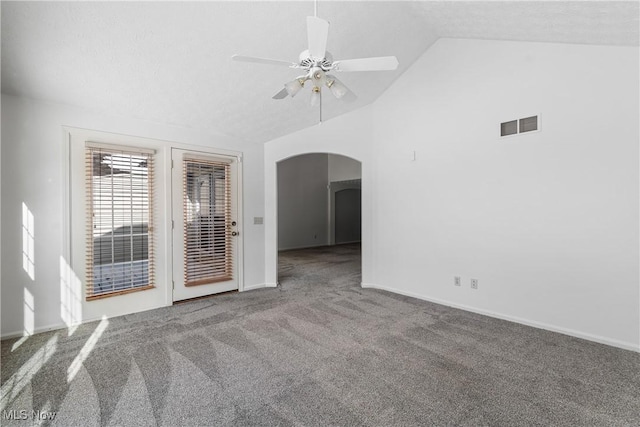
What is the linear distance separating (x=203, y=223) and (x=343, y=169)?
703 cm

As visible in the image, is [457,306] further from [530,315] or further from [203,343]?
[203,343]

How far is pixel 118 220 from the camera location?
11.9 ft

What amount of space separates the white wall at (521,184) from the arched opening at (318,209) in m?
3.64

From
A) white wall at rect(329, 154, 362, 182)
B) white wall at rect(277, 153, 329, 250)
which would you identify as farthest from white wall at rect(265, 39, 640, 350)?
white wall at rect(329, 154, 362, 182)

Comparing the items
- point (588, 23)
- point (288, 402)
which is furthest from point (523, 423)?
point (588, 23)

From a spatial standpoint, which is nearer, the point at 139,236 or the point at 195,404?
the point at 195,404

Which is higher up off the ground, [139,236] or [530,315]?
[139,236]

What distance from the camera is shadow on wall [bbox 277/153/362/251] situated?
9.82 metres

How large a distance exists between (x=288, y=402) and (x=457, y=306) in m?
2.77

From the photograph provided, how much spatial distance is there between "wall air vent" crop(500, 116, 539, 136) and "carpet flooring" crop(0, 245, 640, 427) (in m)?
2.19

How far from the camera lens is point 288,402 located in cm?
201

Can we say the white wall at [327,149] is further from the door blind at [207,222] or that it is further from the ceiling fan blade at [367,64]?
the ceiling fan blade at [367,64]

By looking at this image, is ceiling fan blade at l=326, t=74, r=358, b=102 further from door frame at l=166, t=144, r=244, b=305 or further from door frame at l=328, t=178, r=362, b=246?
door frame at l=328, t=178, r=362, b=246

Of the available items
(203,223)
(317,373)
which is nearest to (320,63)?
(317,373)
